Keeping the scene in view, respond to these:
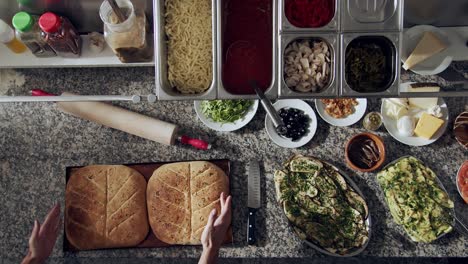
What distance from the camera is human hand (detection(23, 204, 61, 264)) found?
4.41ft

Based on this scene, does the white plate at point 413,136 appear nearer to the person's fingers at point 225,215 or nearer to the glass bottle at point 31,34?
the person's fingers at point 225,215

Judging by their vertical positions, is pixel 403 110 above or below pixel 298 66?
below

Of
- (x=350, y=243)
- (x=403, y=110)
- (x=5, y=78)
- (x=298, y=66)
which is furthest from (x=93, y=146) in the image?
(x=403, y=110)

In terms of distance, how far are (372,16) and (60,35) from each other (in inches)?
33.6

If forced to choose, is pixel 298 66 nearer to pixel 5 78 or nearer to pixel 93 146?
pixel 93 146

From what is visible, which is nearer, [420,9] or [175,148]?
[420,9]

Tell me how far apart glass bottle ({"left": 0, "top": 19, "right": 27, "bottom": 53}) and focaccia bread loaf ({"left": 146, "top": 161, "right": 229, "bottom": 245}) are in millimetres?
584

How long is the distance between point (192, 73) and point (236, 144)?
0.39 metres

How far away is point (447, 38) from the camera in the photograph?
1.45 meters

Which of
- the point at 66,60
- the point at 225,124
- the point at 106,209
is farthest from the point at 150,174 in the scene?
the point at 66,60

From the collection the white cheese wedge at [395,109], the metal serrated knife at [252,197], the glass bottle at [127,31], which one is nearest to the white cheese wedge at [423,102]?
the white cheese wedge at [395,109]

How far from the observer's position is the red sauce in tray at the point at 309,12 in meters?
1.16

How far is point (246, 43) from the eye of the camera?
1.21m

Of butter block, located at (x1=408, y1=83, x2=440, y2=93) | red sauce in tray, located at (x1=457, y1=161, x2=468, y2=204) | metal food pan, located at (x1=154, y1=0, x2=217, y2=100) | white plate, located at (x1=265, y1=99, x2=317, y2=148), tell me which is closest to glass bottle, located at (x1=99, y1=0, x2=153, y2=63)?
metal food pan, located at (x1=154, y1=0, x2=217, y2=100)
